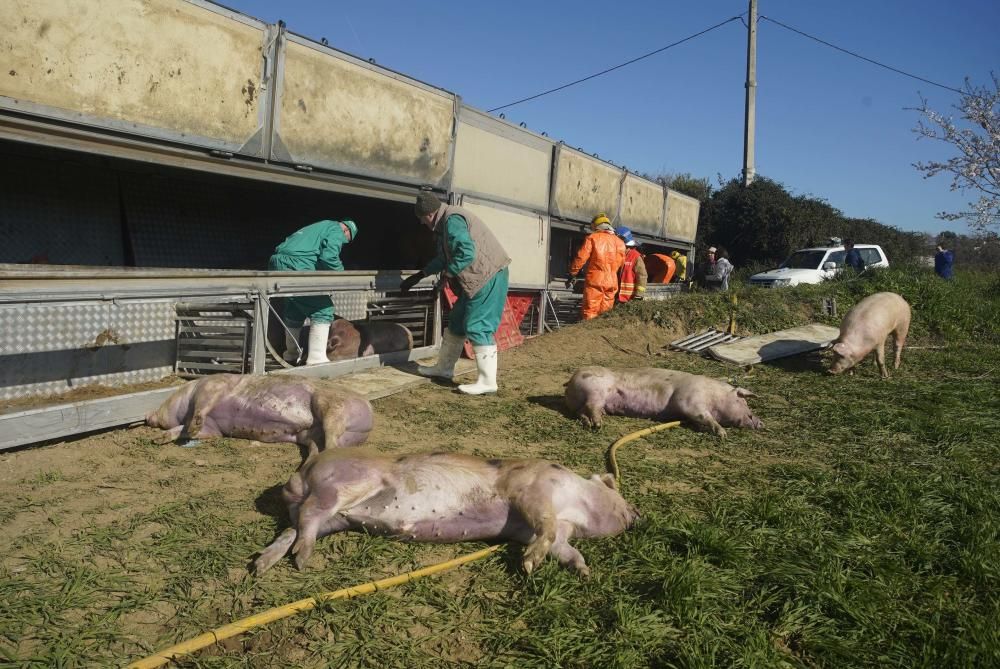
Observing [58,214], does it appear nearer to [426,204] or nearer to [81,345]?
[81,345]

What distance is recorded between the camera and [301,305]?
6859mm

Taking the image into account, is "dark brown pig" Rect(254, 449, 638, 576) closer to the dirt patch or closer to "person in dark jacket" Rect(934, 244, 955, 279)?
the dirt patch

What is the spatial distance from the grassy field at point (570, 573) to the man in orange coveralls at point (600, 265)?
5504 millimetres

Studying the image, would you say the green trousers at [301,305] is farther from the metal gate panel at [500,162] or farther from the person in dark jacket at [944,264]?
the person in dark jacket at [944,264]

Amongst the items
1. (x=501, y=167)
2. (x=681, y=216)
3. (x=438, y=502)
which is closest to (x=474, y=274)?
(x=501, y=167)

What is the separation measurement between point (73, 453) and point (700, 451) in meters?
4.33

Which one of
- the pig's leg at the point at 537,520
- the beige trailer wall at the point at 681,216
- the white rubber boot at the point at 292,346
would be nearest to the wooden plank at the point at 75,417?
the white rubber boot at the point at 292,346

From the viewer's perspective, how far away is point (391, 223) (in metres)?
10.6

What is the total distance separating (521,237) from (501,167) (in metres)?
1.09

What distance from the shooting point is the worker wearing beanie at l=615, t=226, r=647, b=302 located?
12.0 metres

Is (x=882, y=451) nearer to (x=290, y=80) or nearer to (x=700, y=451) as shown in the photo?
(x=700, y=451)

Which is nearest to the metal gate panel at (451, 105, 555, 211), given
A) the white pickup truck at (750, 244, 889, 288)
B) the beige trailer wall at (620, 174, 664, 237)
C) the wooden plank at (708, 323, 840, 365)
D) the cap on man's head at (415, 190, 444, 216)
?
the cap on man's head at (415, 190, 444, 216)

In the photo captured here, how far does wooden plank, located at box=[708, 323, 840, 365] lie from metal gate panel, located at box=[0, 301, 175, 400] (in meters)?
6.63

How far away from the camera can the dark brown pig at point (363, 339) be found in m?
7.41
